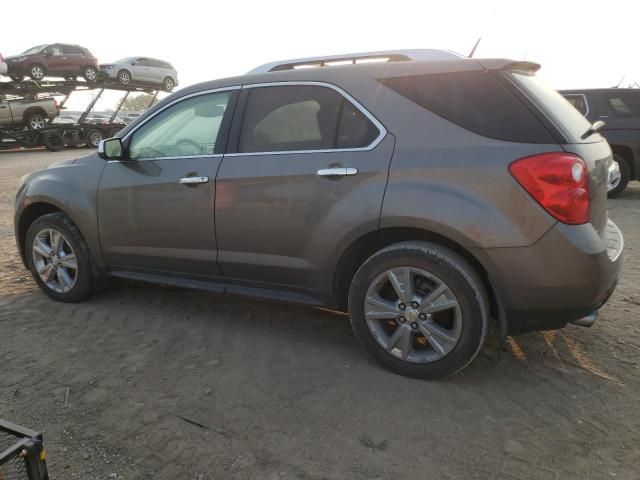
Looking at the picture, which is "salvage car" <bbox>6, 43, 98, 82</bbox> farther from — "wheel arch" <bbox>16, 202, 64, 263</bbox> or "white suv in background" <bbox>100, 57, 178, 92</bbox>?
"wheel arch" <bbox>16, 202, 64, 263</bbox>

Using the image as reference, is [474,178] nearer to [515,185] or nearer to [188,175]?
[515,185]

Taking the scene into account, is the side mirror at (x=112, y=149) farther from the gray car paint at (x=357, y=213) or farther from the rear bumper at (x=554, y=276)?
the rear bumper at (x=554, y=276)

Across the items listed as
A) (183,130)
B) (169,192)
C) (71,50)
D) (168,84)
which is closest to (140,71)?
(168,84)

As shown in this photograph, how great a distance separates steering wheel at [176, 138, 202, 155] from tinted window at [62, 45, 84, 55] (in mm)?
18857

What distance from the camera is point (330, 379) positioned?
2977 millimetres

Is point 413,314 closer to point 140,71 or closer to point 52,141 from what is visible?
point 52,141

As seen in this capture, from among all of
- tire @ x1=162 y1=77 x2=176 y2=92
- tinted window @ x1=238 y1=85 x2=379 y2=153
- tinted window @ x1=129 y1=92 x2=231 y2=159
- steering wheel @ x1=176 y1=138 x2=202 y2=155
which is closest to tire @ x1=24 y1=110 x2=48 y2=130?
tire @ x1=162 y1=77 x2=176 y2=92

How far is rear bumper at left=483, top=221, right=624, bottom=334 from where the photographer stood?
2521 mm

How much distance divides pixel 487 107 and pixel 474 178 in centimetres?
39

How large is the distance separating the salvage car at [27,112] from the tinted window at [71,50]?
6.83 ft

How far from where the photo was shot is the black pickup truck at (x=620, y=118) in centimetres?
856

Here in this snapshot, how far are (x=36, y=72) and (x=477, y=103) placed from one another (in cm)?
1994

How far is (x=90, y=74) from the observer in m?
20.2

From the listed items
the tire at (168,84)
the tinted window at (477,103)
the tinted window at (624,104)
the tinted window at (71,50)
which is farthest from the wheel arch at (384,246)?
the tire at (168,84)
